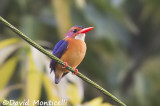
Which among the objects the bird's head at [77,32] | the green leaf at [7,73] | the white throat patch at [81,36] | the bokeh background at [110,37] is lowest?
the white throat patch at [81,36]

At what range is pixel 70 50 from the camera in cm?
71

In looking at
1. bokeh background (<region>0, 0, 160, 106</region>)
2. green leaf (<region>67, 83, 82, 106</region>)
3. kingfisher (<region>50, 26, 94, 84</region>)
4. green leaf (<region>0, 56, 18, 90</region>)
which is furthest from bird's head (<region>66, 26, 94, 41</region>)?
bokeh background (<region>0, 0, 160, 106</region>)

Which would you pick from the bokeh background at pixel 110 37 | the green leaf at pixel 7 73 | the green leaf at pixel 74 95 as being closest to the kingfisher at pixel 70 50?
the green leaf at pixel 7 73

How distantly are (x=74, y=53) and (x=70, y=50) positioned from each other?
1.0 inches

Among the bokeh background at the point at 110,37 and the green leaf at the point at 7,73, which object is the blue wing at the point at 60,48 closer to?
the green leaf at the point at 7,73

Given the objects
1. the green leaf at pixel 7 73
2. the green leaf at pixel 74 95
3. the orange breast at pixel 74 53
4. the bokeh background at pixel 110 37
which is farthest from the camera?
the bokeh background at pixel 110 37

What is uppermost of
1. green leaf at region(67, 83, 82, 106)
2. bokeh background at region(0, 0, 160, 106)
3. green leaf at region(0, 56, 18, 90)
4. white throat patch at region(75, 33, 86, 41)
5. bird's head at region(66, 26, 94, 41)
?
bokeh background at region(0, 0, 160, 106)

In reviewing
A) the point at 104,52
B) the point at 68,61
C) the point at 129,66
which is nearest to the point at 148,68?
the point at 129,66

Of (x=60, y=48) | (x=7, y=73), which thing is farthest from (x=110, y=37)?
(x=60, y=48)

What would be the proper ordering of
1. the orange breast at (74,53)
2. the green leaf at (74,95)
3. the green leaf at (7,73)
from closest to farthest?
the orange breast at (74,53)
the green leaf at (7,73)
the green leaf at (74,95)

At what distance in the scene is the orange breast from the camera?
663 millimetres

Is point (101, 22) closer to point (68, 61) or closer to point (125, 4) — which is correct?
point (125, 4)

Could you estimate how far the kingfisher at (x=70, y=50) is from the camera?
2.21 ft

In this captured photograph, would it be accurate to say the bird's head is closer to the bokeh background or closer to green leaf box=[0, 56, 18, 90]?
green leaf box=[0, 56, 18, 90]
